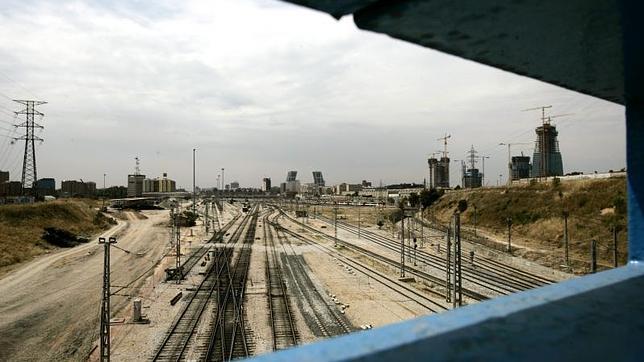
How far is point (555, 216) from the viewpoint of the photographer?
46062 millimetres

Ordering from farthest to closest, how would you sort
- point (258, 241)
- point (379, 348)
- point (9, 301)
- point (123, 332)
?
point (258, 241) < point (9, 301) < point (123, 332) < point (379, 348)

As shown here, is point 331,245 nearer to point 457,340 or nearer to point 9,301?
point 9,301

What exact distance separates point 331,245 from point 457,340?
45.7m

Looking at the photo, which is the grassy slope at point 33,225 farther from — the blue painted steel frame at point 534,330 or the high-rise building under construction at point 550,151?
the high-rise building under construction at point 550,151

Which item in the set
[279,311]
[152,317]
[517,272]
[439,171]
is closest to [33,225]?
[152,317]

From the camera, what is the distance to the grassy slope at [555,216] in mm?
34812

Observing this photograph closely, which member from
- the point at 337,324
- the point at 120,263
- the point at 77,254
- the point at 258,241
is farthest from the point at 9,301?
the point at 258,241

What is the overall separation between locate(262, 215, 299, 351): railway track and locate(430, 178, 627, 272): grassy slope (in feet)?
65.6

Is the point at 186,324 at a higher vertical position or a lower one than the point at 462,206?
lower

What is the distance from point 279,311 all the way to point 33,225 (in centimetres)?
4507

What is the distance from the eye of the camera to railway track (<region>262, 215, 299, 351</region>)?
704 inches

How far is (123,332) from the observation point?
19094 millimetres

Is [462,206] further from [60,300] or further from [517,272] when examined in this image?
[60,300]

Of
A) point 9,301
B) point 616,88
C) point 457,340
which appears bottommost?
point 9,301
